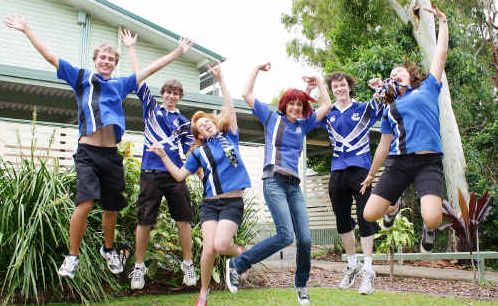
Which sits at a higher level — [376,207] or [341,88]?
[341,88]

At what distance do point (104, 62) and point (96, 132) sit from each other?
66 cm

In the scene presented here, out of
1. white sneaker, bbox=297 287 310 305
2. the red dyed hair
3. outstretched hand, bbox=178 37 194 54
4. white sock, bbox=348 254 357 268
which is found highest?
outstretched hand, bbox=178 37 194 54

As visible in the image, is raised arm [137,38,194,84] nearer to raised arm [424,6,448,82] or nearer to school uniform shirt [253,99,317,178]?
school uniform shirt [253,99,317,178]

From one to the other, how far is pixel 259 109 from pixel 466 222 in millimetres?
4225

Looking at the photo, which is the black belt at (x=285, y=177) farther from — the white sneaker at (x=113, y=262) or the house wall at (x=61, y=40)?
the house wall at (x=61, y=40)

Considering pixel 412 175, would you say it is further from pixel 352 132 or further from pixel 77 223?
pixel 77 223

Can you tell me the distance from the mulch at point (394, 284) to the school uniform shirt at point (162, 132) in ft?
6.21

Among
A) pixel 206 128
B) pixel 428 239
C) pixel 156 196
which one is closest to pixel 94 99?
pixel 206 128

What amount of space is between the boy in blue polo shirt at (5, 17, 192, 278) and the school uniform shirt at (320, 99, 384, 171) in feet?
5.53

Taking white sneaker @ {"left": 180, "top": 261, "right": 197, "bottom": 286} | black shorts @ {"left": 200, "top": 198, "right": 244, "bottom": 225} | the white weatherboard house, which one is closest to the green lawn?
white sneaker @ {"left": 180, "top": 261, "right": 197, "bottom": 286}

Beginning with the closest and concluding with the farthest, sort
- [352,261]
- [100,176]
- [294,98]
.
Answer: [100,176] → [294,98] → [352,261]

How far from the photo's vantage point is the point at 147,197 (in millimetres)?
4957

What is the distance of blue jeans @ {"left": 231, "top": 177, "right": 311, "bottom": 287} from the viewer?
426 cm

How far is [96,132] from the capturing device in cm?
441
